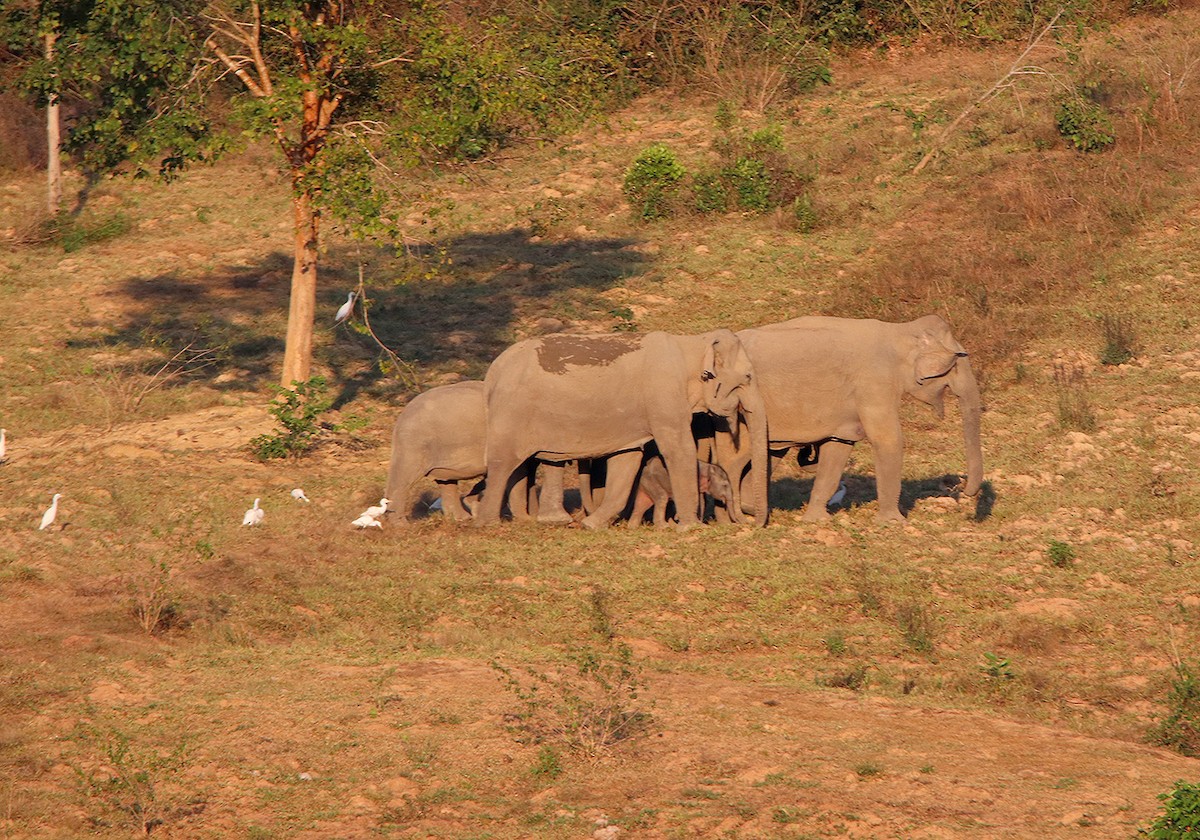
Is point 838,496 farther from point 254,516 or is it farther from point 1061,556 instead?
point 254,516

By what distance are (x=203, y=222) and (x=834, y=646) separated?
49.1ft

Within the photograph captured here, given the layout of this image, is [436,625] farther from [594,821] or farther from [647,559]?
[594,821]

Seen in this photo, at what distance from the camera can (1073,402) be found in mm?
16641

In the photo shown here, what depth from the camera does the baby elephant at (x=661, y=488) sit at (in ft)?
45.8

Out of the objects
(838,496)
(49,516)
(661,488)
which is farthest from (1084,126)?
(49,516)

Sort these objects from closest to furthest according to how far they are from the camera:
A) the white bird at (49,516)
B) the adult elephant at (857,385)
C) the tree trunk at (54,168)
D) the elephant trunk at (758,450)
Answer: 1. the white bird at (49,516)
2. the elephant trunk at (758,450)
3. the adult elephant at (857,385)
4. the tree trunk at (54,168)

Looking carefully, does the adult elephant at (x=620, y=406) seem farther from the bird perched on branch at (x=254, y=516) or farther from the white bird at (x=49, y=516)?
the white bird at (x=49, y=516)

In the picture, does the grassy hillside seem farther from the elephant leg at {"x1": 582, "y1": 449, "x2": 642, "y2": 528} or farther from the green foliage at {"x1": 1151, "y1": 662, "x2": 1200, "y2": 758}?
the elephant leg at {"x1": 582, "y1": 449, "x2": 642, "y2": 528}

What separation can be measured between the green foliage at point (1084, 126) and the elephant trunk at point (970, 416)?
9.92 metres

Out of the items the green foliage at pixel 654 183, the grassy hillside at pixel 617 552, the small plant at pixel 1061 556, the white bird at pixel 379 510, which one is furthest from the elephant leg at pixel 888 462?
the green foliage at pixel 654 183

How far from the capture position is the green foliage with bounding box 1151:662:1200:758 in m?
9.88

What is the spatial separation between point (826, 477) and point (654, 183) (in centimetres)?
1026

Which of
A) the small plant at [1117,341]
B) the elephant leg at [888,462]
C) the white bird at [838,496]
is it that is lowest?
the white bird at [838,496]

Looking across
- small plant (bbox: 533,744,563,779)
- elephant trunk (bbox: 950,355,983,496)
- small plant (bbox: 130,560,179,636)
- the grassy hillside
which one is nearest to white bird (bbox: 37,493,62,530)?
the grassy hillside
